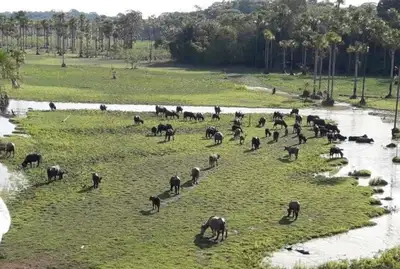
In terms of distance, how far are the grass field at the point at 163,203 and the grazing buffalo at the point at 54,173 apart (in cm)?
64

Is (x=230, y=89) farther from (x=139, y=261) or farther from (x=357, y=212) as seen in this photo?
(x=139, y=261)

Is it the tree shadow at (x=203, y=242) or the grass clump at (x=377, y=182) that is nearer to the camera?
the tree shadow at (x=203, y=242)

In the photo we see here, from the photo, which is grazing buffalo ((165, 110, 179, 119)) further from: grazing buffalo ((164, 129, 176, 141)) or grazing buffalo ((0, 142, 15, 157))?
grazing buffalo ((0, 142, 15, 157))

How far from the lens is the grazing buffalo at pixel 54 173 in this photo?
32.9 meters

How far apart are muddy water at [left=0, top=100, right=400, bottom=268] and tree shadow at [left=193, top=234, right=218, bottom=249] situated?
2.59 m

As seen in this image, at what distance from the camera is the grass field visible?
883 inches

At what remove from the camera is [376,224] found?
27266 mm

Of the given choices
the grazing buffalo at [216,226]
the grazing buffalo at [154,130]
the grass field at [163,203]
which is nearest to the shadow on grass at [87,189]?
the grass field at [163,203]

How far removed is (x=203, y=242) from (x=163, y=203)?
5859 millimetres

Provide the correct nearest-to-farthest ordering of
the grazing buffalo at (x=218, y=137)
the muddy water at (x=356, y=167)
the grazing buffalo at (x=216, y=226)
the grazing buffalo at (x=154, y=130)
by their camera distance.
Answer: the muddy water at (x=356, y=167), the grazing buffalo at (x=216, y=226), the grazing buffalo at (x=218, y=137), the grazing buffalo at (x=154, y=130)

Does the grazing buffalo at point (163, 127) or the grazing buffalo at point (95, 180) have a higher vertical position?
the grazing buffalo at point (163, 127)

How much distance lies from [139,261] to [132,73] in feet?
268

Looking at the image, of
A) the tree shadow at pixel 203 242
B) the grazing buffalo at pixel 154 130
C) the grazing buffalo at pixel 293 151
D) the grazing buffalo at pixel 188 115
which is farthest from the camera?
the grazing buffalo at pixel 188 115

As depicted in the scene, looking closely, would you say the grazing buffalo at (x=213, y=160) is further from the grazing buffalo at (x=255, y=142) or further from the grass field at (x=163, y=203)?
the grazing buffalo at (x=255, y=142)
